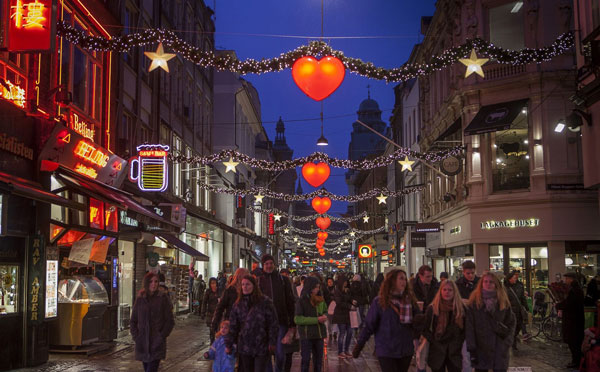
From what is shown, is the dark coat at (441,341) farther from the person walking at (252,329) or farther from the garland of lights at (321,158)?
the garland of lights at (321,158)

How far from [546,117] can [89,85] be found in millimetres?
16066

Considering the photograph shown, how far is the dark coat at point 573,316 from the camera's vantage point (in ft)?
48.1

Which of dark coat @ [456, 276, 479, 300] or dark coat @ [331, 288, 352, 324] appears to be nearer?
dark coat @ [456, 276, 479, 300]

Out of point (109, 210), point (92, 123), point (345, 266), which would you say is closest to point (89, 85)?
point (92, 123)

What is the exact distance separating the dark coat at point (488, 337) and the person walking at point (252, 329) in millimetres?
2455

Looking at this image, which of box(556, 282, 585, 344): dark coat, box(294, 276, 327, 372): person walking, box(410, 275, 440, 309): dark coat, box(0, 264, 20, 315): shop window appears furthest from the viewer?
box(556, 282, 585, 344): dark coat

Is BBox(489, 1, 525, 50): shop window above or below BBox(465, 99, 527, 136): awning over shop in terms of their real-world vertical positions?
above

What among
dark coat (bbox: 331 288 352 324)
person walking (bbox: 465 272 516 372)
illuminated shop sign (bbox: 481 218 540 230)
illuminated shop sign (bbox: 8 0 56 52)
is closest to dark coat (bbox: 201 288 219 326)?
dark coat (bbox: 331 288 352 324)

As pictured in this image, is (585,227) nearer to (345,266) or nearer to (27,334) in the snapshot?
(27,334)

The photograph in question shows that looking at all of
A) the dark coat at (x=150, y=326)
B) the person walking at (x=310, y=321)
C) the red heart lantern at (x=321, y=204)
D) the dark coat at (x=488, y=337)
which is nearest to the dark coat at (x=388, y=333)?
the dark coat at (x=488, y=337)

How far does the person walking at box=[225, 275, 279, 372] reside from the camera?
8.65 m

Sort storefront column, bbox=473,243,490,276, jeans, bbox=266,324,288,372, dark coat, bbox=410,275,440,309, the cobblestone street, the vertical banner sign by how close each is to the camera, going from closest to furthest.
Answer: jeans, bbox=266,324,288,372 < dark coat, bbox=410,275,440,309 < the cobblestone street < the vertical banner sign < storefront column, bbox=473,243,490,276

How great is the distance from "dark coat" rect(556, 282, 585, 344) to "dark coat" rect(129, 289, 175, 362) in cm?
892

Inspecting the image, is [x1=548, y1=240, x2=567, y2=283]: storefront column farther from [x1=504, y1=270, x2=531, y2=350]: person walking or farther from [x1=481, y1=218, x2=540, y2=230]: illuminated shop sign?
[x1=504, y1=270, x2=531, y2=350]: person walking
